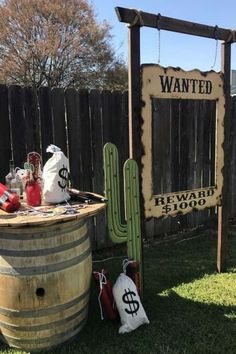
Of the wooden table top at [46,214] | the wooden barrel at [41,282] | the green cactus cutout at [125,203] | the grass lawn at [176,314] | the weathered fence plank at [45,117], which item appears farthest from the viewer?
the weathered fence plank at [45,117]

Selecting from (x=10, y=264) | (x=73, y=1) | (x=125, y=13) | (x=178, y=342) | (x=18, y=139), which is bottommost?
(x=178, y=342)

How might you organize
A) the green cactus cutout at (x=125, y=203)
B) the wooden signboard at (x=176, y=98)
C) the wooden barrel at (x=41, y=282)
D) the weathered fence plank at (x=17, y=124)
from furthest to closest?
the weathered fence plank at (x=17, y=124) < the wooden signboard at (x=176, y=98) < the green cactus cutout at (x=125, y=203) < the wooden barrel at (x=41, y=282)

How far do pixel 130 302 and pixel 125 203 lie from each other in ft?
2.68

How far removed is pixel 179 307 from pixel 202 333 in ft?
1.38

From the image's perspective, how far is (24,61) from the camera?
26.8 m

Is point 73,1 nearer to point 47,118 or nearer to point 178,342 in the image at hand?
point 47,118

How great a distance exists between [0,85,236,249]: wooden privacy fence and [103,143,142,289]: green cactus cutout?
1.19m

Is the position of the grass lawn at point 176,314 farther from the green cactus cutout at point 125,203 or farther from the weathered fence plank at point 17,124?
the weathered fence plank at point 17,124

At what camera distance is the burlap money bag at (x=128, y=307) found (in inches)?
124

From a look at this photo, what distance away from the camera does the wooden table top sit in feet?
8.46

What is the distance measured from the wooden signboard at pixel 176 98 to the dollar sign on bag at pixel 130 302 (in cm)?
78

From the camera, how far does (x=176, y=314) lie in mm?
3410

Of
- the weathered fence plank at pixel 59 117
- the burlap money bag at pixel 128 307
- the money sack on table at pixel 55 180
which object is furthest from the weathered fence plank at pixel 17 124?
the burlap money bag at pixel 128 307

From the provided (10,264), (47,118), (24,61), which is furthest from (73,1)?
(10,264)
